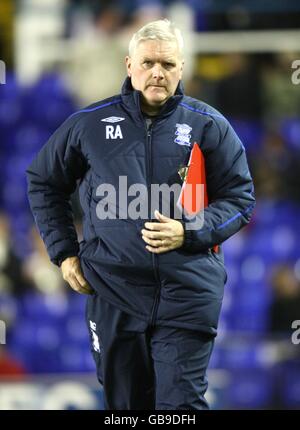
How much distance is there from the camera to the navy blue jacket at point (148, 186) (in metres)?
3.48

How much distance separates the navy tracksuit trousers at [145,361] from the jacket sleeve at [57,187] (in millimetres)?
239

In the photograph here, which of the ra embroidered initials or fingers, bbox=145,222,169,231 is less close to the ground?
the ra embroidered initials

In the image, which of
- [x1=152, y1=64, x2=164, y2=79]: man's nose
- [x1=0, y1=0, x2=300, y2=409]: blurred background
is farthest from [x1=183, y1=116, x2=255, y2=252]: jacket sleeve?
[x1=0, y1=0, x2=300, y2=409]: blurred background

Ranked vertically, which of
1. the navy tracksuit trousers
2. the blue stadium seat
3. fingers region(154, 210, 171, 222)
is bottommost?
the blue stadium seat

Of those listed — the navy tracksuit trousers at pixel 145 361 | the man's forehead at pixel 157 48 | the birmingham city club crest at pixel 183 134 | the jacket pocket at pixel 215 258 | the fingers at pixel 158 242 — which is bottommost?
the navy tracksuit trousers at pixel 145 361

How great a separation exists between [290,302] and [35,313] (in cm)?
188

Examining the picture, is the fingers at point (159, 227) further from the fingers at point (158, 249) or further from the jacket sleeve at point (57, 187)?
the jacket sleeve at point (57, 187)

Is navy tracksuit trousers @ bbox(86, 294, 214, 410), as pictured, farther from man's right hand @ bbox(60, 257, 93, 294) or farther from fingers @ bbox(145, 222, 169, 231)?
fingers @ bbox(145, 222, 169, 231)

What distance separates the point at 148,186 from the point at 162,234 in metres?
0.17

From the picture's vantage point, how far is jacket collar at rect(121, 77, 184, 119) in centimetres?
355

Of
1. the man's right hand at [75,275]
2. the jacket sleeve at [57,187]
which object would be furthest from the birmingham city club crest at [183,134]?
the man's right hand at [75,275]

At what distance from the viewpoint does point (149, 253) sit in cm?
347

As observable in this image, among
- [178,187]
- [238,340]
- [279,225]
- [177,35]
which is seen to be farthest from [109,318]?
[279,225]

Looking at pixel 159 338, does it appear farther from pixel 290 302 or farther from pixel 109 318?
pixel 290 302
